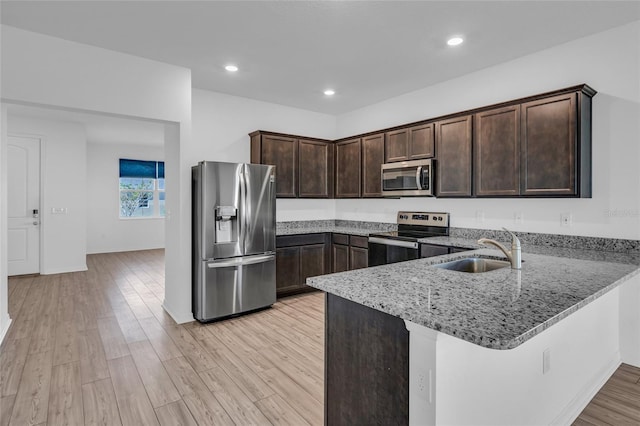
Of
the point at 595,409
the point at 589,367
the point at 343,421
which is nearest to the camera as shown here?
the point at 343,421

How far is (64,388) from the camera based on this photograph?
2377 millimetres

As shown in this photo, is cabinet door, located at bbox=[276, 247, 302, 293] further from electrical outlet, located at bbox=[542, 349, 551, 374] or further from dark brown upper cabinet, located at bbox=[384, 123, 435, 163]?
electrical outlet, located at bbox=[542, 349, 551, 374]

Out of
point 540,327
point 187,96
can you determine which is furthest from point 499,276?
point 187,96

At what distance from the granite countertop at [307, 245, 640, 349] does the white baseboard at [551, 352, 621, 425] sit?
0.86 meters

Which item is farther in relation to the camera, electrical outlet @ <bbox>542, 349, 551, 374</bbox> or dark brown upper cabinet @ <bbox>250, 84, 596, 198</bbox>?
dark brown upper cabinet @ <bbox>250, 84, 596, 198</bbox>

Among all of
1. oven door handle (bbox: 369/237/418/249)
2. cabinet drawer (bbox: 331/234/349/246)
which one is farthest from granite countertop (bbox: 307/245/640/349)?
cabinet drawer (bbox: 331/234/349/246)

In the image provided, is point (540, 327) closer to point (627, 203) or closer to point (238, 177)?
point (627, 203)

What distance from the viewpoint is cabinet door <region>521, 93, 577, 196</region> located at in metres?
2.85

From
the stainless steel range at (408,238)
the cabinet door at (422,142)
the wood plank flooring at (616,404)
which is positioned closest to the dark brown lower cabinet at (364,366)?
the wood plank flooring at (616,404)

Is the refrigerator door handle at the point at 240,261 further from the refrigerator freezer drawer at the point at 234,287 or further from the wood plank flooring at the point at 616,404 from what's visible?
the wood plank flooring at the point at 616,404

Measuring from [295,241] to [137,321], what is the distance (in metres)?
2.02

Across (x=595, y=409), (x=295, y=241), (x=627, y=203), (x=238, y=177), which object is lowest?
(x=595, y=409)

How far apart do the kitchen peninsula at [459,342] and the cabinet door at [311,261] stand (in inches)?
104

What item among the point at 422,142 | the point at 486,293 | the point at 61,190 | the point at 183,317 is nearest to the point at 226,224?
the point at 183,317
